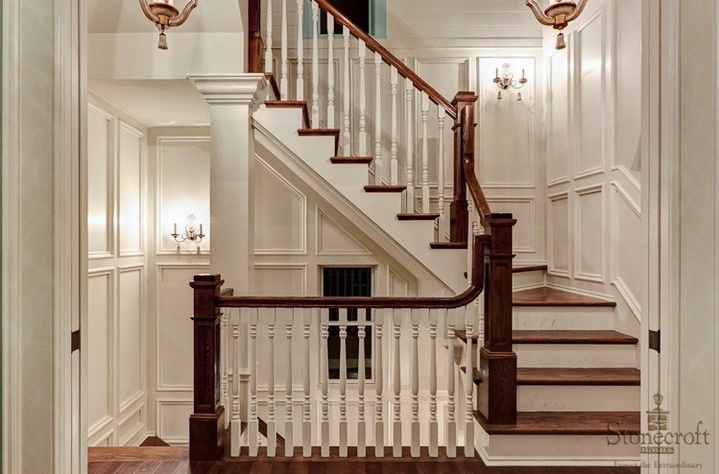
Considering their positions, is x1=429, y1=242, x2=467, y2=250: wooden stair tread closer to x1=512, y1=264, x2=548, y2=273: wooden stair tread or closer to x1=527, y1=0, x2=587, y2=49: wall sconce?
x1=512, y1=264, x2=548, y2=273: wooden stair tread

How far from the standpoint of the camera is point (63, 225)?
1.38 meters

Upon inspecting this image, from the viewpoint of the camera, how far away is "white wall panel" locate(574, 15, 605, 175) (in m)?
3.57

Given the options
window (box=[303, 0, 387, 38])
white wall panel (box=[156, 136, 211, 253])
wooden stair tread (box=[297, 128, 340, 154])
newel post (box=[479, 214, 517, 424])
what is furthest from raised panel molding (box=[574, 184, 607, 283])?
white wall panel (box=[156, 136, 211, 253])

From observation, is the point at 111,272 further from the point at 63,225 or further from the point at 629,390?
the point at 629,390

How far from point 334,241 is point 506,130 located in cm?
197

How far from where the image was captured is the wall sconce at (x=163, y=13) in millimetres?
2590

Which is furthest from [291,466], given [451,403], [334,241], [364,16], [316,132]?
[364,16]

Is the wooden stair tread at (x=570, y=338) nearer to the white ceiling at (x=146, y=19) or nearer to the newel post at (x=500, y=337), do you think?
the newel post at (x=500, y=337)

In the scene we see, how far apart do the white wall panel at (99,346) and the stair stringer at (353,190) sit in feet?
5.79

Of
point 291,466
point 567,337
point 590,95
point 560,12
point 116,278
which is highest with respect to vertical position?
point 560,12

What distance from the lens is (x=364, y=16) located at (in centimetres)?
469

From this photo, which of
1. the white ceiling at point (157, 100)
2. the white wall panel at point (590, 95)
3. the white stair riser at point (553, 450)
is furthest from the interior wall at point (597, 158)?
the white ceiling at point (157, 100)

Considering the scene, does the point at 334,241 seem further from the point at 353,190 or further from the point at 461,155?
the point at 461,155

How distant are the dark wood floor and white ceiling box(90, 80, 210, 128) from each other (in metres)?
2.31
